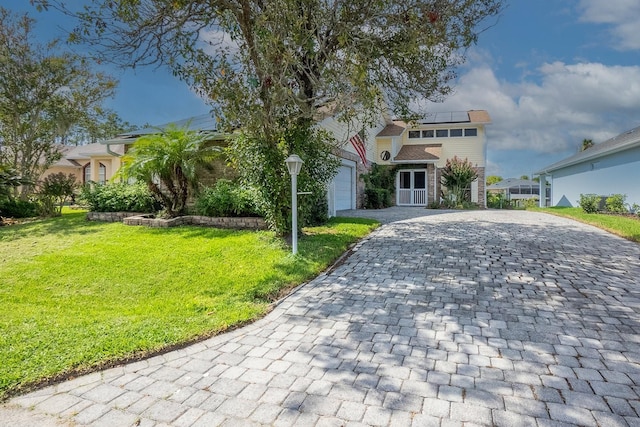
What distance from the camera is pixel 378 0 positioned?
606 centimetres

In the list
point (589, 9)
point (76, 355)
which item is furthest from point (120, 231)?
point (589, 9)

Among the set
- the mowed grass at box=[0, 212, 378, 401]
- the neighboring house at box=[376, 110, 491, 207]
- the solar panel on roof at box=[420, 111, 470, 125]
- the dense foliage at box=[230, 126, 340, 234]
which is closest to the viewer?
the mowed grass at box=[0, 212, 378, 401]

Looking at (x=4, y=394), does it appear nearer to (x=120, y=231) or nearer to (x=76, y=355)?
(x=76, y=355)

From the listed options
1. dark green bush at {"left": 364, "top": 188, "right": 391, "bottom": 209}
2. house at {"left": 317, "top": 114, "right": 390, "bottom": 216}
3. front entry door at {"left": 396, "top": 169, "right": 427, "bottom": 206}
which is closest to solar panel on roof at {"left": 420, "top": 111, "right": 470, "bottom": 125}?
front entry door at {"left": 396, "top": 169, "right": 427, "bottom": 206}

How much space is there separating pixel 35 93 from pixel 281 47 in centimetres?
1420

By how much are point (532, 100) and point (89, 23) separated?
20633mm

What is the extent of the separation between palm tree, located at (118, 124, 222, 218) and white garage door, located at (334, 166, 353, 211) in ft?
21.4

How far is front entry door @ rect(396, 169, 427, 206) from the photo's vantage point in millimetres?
22594

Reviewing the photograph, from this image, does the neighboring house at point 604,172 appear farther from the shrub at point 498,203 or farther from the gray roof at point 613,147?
the shrub at point 498,203

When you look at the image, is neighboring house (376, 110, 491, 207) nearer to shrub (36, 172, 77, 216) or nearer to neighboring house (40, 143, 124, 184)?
shrub (36, 172, 77, 216)

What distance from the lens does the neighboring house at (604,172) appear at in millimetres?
14511

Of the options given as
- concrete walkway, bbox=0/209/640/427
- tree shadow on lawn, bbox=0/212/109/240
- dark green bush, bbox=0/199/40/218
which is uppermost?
dark green bush, bbox=0/199/40/218

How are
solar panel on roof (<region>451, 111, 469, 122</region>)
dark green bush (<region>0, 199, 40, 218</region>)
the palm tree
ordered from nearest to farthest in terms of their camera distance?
1. the palm tree
2. dark green bush (<region>0, 199, 40, 218</region>)
3. solar panel on roof (<region>451, 111, 469, 122</region>)

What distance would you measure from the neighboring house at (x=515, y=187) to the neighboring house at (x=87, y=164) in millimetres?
27608
